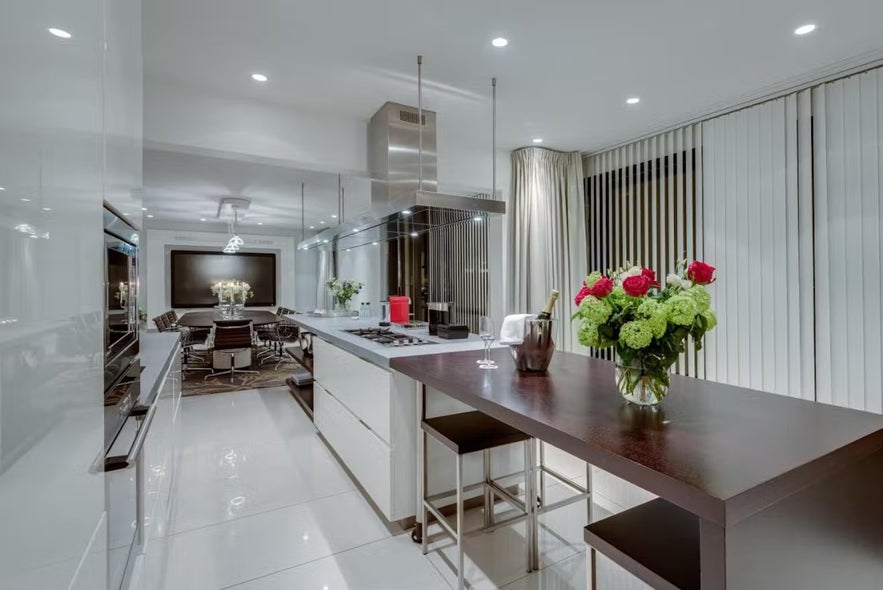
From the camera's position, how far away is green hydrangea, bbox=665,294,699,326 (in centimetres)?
123

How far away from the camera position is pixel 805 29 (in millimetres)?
2414

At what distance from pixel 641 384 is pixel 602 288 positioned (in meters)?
0.33

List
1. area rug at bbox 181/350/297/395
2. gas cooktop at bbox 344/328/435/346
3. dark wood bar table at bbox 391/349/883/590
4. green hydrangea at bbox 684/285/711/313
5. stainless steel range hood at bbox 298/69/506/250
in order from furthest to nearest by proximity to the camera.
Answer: area rug at bbox 181/350/297/395
stainless steel range hood at bbox 298/69/506/250
gas cooktop at bbox 344/328/435/346
green hydrangea at bbox 684/285/711/313
dark wood bar table at bbox 391/349/883/590

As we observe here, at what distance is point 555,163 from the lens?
4.59 meters

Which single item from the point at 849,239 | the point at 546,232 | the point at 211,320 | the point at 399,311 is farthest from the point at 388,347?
the point at 211,320

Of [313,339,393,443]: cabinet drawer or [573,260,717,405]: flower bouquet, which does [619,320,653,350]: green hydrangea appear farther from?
[313,339,393,443]: cabinet drawer

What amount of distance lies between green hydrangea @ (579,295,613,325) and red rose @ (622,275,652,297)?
85mm

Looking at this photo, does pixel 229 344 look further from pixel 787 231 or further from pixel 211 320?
pixel 787 231

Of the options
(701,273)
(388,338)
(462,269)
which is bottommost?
(388,338)

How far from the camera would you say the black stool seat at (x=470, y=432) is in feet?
5.86

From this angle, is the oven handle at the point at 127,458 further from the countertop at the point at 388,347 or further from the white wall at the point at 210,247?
the white wall at the point at 210,247

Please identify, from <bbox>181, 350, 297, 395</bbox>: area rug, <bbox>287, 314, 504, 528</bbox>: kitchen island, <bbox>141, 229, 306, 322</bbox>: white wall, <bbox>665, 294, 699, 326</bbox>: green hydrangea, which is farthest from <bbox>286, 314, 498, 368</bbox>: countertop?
<bbox>141, 229, 306, 322</bbox>: white wall

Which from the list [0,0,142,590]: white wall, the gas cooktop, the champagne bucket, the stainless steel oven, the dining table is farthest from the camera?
the dining table

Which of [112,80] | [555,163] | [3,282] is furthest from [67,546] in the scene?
[555,163]
